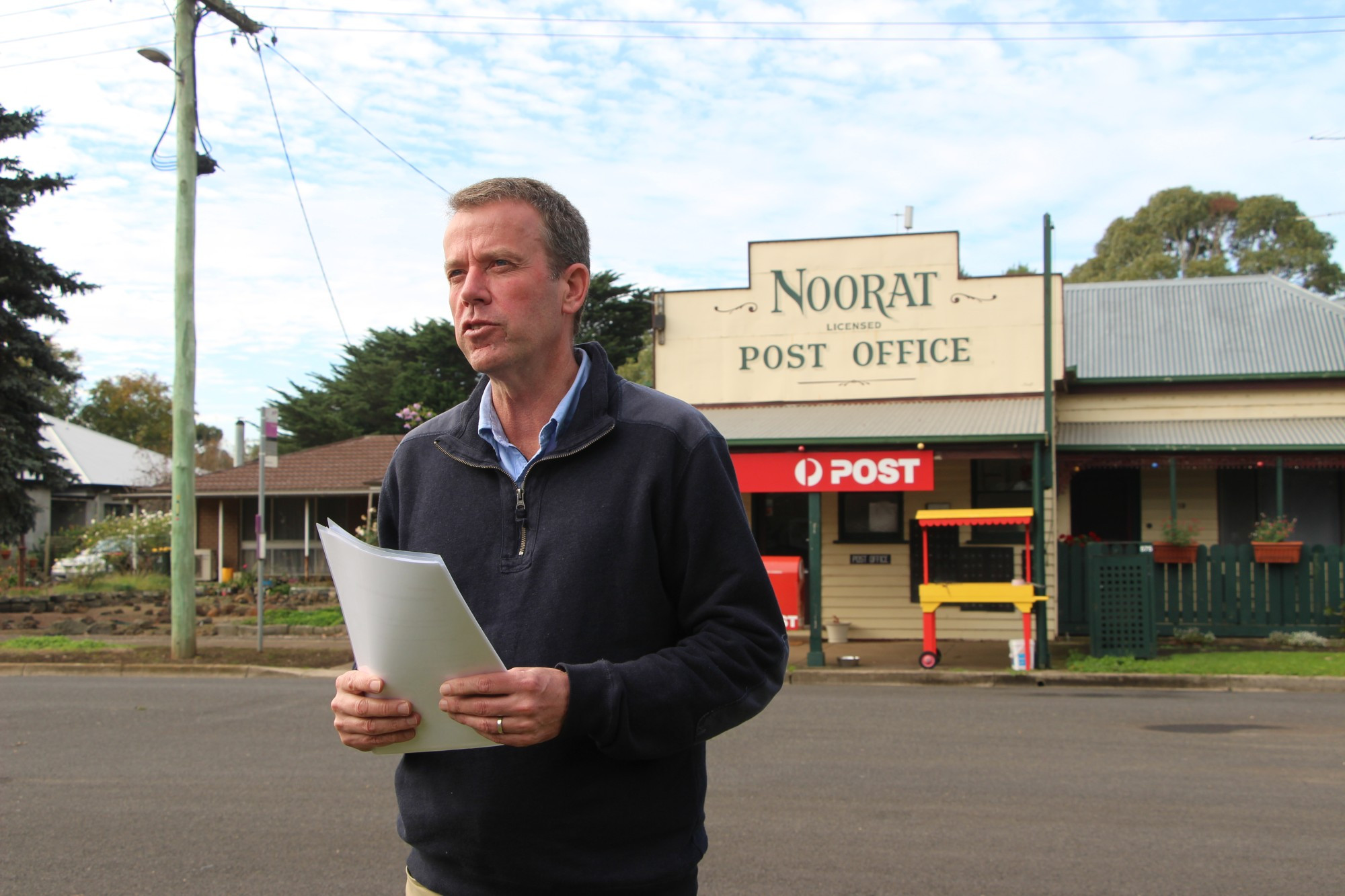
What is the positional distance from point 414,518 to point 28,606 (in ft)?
74.3

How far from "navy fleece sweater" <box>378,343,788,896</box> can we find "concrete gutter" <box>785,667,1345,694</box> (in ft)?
35.6

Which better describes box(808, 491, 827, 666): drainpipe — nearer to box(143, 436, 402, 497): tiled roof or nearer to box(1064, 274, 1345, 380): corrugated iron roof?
box(1064, 274, 1345, 380): corrugated iron roof

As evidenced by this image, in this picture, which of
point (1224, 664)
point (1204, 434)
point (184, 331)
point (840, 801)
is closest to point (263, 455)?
point (184, 331)

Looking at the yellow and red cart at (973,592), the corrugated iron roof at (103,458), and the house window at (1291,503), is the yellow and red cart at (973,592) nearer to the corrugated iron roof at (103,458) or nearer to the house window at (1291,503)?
the house window at (1291,503)

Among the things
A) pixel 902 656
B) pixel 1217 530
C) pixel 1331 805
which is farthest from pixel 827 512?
pixel 1331 805

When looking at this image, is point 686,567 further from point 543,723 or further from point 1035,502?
point 1035,502

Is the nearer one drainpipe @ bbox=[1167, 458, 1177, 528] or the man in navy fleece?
the man in navy fleece

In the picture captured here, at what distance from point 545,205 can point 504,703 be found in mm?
1008

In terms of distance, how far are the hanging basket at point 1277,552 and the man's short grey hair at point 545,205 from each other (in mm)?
14567

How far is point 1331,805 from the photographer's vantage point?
6.53m

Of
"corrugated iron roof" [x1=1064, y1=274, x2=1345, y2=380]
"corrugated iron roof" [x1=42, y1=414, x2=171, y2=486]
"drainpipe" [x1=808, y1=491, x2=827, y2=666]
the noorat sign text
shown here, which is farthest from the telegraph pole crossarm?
"corrugated iron roof" [x1=42, y1=414, x2=171, y2=486]

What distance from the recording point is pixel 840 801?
663cm

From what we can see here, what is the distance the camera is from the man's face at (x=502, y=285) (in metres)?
2.19

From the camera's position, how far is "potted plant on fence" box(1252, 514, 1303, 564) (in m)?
14.3
